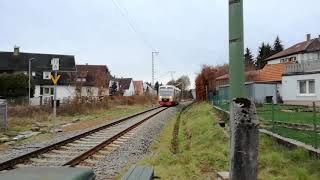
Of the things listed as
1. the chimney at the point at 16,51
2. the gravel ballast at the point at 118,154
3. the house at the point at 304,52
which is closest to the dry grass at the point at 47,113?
the gravel ballast at the point at 118,154

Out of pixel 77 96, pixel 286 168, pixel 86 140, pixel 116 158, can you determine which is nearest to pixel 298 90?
pixel 77 96

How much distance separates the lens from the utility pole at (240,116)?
4.51 m

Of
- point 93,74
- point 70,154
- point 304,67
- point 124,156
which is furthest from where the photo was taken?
point 93,74

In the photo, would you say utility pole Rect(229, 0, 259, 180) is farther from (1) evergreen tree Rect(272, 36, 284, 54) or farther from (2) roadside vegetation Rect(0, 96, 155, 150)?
(1) evergreen tree Rect(272, 36, 284, 54)

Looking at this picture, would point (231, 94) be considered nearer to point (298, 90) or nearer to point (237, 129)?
point (237, 129)

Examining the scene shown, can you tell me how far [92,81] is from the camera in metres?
85.4

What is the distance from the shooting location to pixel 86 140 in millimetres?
17484

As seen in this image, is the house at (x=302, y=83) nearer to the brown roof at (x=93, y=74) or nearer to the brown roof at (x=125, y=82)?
the brown roof at (x=93, y=74)

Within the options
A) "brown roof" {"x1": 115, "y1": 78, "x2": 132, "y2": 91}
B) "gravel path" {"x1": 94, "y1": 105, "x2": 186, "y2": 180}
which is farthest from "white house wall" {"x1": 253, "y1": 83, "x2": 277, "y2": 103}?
"brown roof" {"x1": 115, "y1": 78, "x2": 132, "y2": 91}

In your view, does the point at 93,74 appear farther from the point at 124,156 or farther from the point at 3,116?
the point at 124,156

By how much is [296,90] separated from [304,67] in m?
2.17

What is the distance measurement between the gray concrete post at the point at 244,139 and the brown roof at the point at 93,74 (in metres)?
54.5

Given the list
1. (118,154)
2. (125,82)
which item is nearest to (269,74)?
(118,154)

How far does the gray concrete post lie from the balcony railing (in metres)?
34.3
